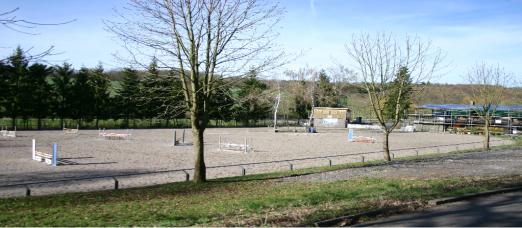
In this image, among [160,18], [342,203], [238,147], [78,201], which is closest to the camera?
[342,203]

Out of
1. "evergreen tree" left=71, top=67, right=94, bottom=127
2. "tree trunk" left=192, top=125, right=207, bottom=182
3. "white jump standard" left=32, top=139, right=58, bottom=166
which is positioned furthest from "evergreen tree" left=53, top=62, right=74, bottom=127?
"tree trunk" left=192, top=125, right=207, bottom=182

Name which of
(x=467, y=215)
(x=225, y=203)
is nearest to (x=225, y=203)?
(x=225, y=203)

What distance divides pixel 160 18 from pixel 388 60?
10.6 metres

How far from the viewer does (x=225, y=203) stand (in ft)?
23.6

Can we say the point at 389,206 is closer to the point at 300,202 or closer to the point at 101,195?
the point at 300,202

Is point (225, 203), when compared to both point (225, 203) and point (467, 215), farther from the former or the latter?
point (467, 215)

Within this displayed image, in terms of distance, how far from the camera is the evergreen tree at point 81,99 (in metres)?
47.5

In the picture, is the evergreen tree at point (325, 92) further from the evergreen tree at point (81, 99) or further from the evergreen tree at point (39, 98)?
the evergreen tree at point (39, 98)

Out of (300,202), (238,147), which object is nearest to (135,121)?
(238,147)

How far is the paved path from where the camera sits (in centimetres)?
544

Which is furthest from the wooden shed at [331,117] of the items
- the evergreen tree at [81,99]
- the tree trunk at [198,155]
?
the tree trunk at [198,155]

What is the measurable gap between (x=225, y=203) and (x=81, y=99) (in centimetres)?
4829

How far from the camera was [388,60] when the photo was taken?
605 inches

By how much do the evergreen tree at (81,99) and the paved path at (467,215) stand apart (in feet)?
164
